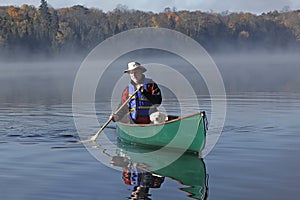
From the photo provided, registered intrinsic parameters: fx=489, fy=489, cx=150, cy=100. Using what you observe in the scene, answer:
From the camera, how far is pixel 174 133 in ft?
38.8

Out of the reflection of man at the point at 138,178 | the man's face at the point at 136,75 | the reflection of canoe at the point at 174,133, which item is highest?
the man's face at the point at 136,75

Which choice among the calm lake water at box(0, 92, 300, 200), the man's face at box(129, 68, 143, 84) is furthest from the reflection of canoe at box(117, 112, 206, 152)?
the man's face at box(129, 68, 143, 84)

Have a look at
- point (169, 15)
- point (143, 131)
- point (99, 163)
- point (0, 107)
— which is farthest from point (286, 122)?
point (169, 15)

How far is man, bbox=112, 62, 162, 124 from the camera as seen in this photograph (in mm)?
13180

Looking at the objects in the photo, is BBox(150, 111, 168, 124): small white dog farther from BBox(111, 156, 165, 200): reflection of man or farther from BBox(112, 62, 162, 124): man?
BBox(111, 156, 165, 200): reflection of man

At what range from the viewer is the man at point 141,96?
43.2 ft

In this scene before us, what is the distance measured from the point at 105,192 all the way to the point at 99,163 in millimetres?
2623

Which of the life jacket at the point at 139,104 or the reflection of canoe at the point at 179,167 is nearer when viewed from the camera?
the reflection of canoe at the point at 179,167

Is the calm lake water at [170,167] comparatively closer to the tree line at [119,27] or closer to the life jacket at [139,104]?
the life jacket at [139,104]

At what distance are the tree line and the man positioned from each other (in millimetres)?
88684

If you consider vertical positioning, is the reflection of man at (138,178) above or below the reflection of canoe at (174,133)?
below

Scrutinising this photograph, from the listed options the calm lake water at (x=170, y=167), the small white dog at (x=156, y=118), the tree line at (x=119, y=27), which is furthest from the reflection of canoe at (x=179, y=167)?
the tree line at (x=119, y=27)

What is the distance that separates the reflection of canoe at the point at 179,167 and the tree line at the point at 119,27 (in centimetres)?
8967

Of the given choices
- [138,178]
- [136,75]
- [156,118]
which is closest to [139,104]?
[156,118]
